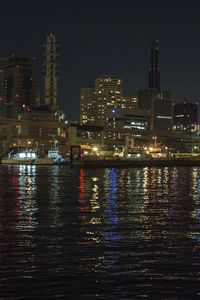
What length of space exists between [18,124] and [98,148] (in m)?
22.5

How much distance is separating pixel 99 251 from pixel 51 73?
171131 millimetres

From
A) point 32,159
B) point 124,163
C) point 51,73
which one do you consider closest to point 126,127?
point 51,73

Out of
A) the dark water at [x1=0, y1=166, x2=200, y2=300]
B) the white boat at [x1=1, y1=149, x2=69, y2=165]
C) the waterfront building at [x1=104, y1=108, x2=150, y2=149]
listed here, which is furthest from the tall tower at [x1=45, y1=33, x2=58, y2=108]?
the dark water at [x1=0, y1=166, x2=200, y2=300]

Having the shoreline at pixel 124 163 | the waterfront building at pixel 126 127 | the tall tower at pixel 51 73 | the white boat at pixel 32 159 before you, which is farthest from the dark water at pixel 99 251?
the tall tower at pixel 51 73

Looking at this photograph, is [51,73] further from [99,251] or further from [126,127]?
[99,251]

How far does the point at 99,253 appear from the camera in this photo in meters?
15.4

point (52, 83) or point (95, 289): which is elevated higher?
point (52, 83)

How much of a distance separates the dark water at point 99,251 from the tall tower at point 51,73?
158 meters

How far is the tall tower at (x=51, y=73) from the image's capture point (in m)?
184

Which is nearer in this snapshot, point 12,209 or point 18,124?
point 12,209

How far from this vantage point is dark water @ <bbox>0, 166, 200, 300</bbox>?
11.8 m

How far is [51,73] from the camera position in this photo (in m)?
184

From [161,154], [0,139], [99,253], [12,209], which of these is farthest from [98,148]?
[99,253]

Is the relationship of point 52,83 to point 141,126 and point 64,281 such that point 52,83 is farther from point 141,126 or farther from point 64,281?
point 64,281
